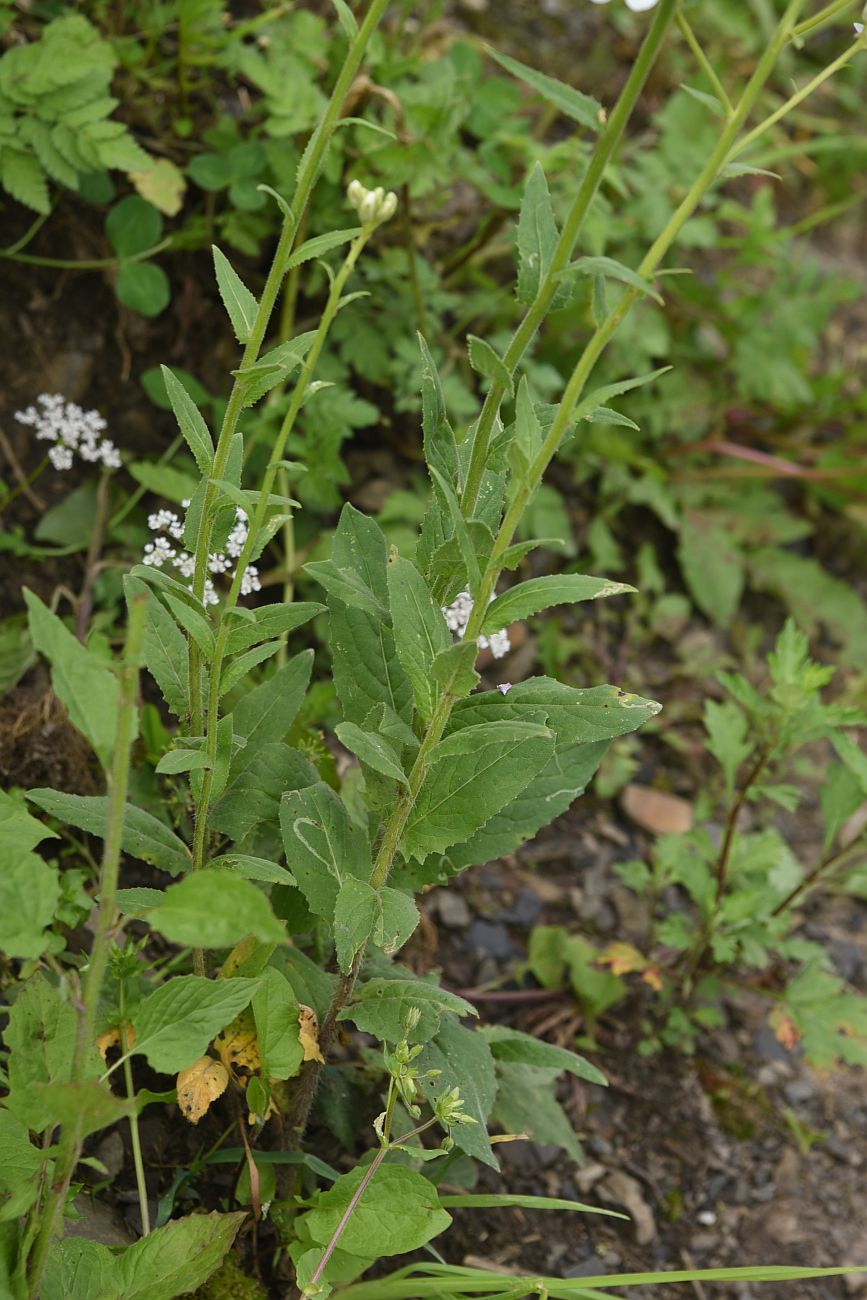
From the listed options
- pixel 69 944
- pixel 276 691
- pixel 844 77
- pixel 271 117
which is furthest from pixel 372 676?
pixel 844 77

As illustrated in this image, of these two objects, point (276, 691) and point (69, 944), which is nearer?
point (276, 691)

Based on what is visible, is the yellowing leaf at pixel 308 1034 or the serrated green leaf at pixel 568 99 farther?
the yellowing leaf at pixel 308 1034

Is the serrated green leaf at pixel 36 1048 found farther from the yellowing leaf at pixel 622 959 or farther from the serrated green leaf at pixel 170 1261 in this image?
the yellowing leaf at pixel 622 959

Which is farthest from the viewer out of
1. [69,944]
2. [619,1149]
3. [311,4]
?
[311,4]

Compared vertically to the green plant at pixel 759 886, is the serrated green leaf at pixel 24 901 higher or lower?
higher

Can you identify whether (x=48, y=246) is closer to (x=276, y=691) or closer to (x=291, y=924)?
(x=276, y=691)

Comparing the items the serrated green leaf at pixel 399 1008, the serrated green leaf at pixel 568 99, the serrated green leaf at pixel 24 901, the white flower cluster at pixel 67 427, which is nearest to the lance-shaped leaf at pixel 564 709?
the serrated green leaf at pixel 399 1008

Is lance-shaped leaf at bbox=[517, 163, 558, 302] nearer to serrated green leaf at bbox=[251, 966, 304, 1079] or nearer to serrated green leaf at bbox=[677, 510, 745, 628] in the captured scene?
serrated green leaf at bbox=[251, 966, 304, 1079]
